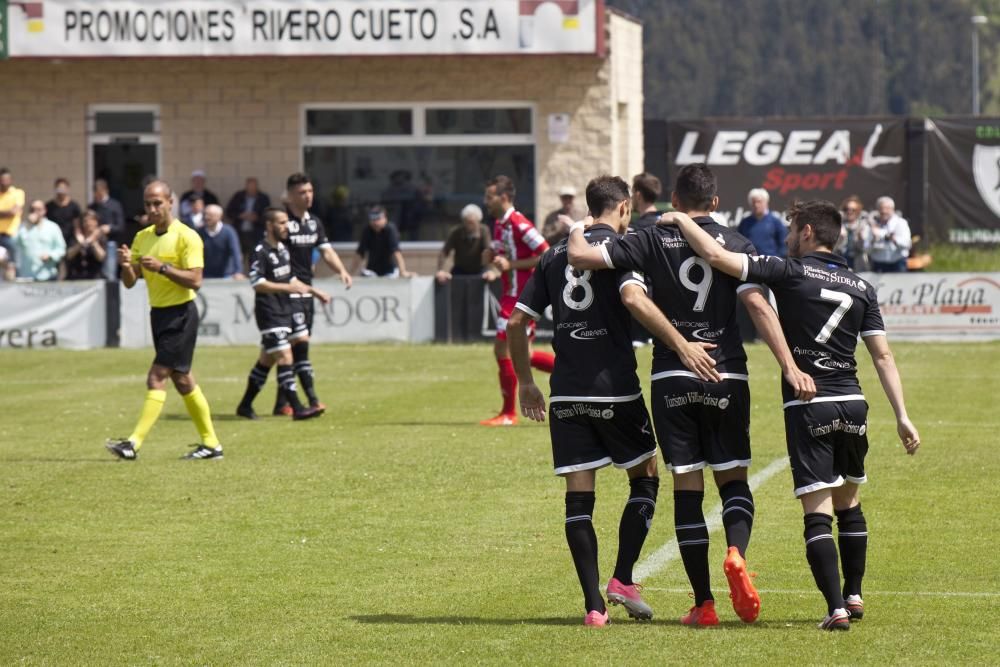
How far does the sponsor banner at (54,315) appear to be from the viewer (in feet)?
80.1

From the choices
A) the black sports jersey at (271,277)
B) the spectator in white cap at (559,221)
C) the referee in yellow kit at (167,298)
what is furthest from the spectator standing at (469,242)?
the referee in yellow kit at (167,298)

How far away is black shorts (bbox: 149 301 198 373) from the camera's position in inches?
494

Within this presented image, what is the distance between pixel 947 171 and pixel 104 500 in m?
24.4

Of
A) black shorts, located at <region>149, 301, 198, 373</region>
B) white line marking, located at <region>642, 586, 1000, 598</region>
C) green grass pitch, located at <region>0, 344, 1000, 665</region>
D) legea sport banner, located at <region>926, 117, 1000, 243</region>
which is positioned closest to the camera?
green grass pitch, located at <region>0, 344, 1000, 665</region>

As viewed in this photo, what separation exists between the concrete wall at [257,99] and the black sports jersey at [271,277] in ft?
44.0

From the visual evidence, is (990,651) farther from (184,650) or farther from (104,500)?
(104,500)

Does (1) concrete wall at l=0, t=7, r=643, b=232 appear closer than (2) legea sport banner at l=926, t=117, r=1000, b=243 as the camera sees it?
Yes

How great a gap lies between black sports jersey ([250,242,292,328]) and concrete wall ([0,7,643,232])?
1341 cm

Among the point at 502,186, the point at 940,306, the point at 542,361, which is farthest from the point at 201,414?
the point at 940,306

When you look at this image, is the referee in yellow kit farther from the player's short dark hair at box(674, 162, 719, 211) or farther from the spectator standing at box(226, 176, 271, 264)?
the spectator standing at box(226, 176, 271, 264)

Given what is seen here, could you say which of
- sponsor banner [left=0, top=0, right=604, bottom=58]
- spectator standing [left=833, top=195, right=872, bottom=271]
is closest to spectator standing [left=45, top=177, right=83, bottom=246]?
sponsor banner [left=0, top=0, right=604, bottom=58]

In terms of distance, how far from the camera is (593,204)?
7719mm

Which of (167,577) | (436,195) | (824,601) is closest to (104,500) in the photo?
(167,577)

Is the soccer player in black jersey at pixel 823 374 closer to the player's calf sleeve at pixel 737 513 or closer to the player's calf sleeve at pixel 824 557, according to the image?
the player's calf sleeve at pixel 824 557
